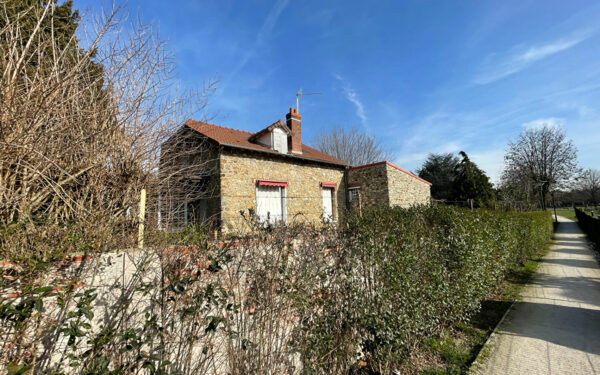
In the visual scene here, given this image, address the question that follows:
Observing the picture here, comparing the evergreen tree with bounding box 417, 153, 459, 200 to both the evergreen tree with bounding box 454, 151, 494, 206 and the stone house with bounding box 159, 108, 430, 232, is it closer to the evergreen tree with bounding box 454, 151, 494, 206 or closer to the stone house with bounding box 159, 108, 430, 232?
the evergreen tree with bounding box 454, 151, 494, 206

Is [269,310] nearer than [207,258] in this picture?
No

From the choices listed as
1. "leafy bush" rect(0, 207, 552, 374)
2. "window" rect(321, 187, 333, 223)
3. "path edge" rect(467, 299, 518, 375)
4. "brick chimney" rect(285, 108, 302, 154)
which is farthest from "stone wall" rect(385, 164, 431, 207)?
"leafy bush" rect(0, 207, 552, 374)

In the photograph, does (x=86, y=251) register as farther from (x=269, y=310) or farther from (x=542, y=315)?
(x=542, y=315)

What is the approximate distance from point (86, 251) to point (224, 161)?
24.6 feet

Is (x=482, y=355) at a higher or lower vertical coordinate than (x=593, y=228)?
lower

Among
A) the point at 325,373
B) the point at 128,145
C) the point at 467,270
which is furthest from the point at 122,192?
the point at 467,270

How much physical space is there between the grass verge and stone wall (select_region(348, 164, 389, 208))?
705 centimetres

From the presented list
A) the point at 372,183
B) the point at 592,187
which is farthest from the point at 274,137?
the point at 592,187

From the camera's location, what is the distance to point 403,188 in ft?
42.8

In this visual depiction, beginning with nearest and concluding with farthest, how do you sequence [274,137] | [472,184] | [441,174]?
[274,137], [472,184], [441,174]

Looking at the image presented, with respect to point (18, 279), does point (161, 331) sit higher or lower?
lower

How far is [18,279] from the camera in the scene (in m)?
1.64

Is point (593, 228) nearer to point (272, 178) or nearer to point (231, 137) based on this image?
point (272, 178)

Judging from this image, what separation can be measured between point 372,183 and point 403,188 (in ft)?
5.45
